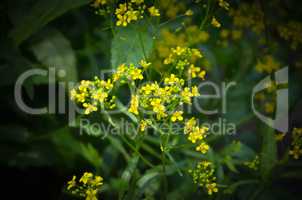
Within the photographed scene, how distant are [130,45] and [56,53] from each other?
40 centimetres

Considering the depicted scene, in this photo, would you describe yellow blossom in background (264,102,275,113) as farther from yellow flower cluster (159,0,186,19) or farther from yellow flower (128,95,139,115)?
yellow flower (128,95,139,115)

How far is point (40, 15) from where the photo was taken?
51.1 inches

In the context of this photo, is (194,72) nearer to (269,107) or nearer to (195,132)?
(195,132)

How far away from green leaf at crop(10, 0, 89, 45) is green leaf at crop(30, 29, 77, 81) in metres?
0.15

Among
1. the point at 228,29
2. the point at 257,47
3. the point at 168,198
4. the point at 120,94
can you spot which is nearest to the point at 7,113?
the point at 120,94

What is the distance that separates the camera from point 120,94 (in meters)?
1.81

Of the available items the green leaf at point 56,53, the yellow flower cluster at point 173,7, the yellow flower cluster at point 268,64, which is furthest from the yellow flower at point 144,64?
the yellow flower cluster at point 268,64

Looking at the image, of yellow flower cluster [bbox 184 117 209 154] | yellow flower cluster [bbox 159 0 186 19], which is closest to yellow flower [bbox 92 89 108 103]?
yellow flower cluster [bbox 184 117 209 154]

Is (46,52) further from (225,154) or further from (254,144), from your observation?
(254,144)

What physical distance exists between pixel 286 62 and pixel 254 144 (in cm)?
38

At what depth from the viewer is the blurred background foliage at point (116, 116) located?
4.43ft

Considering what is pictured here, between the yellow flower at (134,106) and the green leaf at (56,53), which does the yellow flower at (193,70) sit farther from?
the green leaf at (56,53)

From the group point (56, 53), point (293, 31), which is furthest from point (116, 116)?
point (293, 31)

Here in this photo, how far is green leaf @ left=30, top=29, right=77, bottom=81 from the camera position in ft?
4.86
